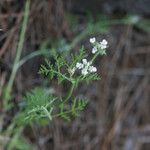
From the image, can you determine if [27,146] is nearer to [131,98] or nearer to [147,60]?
[131,98]

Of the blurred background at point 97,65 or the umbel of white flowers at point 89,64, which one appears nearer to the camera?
the umbel of white flowers at point 89,64

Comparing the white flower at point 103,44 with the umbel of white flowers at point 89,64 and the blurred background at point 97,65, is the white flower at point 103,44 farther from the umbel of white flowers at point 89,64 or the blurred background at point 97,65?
the blurred background at point 97,65

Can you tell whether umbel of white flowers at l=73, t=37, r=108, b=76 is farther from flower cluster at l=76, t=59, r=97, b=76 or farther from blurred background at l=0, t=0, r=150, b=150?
blurred background at l=0, t=0, r=150, b=150

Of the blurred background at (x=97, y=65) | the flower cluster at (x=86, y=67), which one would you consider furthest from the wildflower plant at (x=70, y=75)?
the blurred background at (x=97, y=65)

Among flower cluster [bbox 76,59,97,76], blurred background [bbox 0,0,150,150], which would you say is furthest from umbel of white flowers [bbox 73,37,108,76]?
blurred background [bbox 0,0,150,150]

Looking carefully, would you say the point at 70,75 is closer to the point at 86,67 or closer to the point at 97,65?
the point at 86,67

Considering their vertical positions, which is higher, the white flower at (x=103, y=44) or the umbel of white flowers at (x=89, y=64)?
the white flower at (x=103, y=44)

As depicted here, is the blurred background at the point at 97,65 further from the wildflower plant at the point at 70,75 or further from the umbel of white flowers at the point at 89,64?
the umbel of white flowers at the point at 89,64

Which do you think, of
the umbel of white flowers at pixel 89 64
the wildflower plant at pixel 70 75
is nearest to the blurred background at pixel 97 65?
the wildflower plant at pixel 70 75

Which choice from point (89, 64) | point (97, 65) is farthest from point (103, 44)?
point (97, 65)
